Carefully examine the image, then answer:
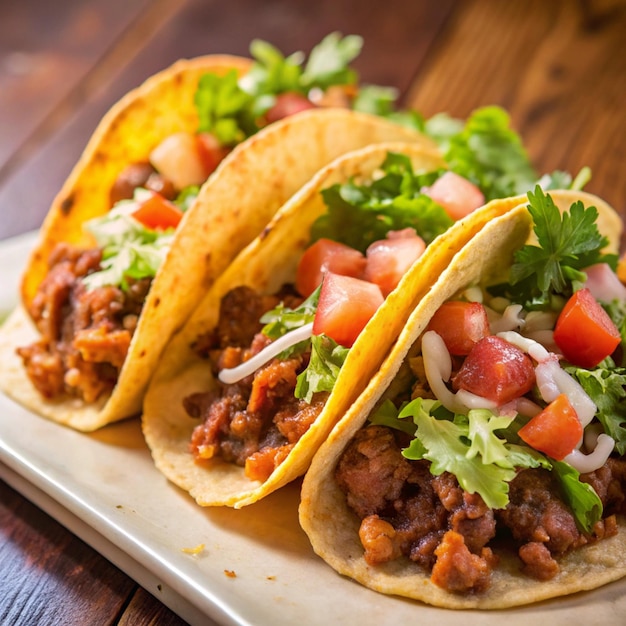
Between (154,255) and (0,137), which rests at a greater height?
(154,255)

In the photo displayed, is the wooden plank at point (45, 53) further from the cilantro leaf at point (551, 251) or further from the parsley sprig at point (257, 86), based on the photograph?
the cilantro leaf at point (551, 251)

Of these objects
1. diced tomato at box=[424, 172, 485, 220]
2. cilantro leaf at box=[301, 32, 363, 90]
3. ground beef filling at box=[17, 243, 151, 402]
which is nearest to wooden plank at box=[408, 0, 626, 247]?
cilantro leaf at box=[301, 32, 363, 90]

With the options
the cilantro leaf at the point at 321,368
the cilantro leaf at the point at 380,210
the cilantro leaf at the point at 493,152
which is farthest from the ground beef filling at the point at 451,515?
the cilantro leaf at the point at 493,152

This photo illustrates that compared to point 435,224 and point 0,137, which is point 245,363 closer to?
point 435,224

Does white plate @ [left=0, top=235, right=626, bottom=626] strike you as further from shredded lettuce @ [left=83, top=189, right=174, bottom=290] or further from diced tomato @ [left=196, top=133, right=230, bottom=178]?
diced tomato @ [left=196, top=133, right=230, bottom=178]

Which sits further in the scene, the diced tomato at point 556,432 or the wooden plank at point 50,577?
the wooden plank at point 50,577

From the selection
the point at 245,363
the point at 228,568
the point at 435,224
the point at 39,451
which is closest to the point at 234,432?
the point at 245,363
